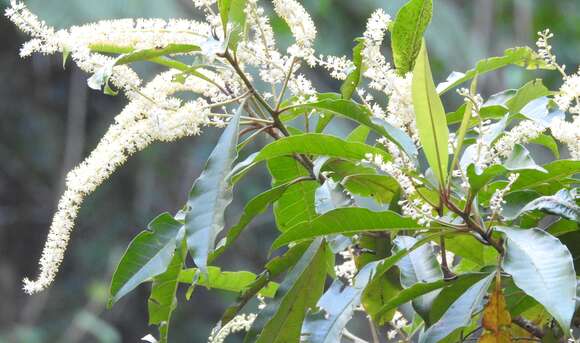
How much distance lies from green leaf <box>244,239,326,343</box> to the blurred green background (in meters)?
3.58

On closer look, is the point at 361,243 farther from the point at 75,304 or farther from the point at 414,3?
the point at 75,304

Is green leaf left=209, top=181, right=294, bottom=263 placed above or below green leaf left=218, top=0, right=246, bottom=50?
below

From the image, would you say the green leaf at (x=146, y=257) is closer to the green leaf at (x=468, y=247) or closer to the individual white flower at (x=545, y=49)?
the green leaf at (x=468, y=247)

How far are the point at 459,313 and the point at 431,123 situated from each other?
0.54 feet

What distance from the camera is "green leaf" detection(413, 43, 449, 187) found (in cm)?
77

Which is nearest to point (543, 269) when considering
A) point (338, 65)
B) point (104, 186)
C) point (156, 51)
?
point (338, 65)

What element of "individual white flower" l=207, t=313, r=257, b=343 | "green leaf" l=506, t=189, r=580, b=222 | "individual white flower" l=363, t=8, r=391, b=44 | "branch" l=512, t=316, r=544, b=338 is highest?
"individual white flower" l=363, t=8, r=391, b=44

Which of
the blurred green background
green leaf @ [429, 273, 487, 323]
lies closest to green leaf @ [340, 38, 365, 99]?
Answer: green leaf @ [429, 273, 487, 323]

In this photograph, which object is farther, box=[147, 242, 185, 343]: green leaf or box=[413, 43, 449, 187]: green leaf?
box=[147, 242, 185, 343]: green leaf

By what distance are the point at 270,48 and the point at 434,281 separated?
27 cm

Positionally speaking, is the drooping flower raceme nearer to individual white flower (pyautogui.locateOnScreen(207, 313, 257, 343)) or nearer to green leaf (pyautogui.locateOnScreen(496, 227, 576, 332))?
individual white flower (pyautogui.locateOnScreen(207, 313, 257, 343))

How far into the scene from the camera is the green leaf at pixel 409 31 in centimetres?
87

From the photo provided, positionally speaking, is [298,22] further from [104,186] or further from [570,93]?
[104,186]

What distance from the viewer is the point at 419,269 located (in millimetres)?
816
